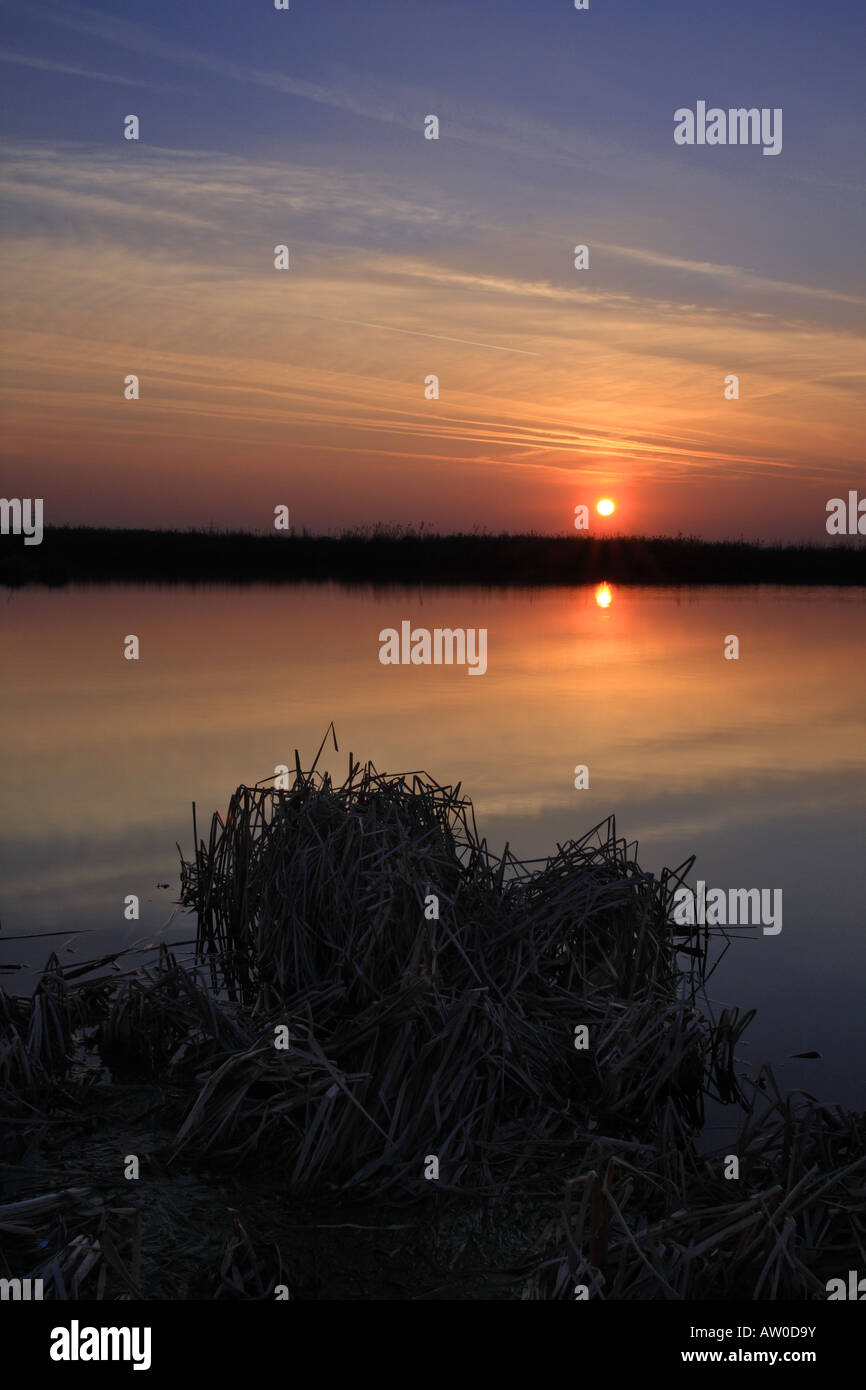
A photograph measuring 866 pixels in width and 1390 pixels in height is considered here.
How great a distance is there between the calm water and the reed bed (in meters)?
A: 1.11

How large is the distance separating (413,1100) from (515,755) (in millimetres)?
10079

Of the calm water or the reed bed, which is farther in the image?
the calm water

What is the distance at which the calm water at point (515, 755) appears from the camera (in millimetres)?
7805

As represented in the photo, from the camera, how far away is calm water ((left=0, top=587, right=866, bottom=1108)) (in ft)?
25.6

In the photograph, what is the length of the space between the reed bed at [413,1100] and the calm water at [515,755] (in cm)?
111

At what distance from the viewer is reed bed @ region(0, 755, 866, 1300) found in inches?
143

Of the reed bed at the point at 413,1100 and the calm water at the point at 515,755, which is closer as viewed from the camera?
the reed bed at the point at 413,1100

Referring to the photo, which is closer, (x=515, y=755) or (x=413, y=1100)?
(x=413, y=1100)

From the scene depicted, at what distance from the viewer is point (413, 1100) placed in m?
4.59

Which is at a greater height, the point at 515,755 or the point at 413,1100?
the point at 515,755

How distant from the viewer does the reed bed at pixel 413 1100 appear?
143 inches
